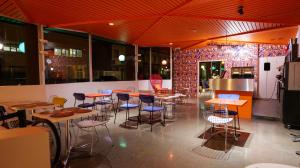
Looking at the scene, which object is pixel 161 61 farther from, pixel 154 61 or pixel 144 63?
pixel 144 63

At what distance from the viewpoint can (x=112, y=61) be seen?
8141 millimetres

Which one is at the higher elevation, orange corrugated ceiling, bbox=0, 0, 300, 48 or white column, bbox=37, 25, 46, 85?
orange corrugated ceiling, bbox=0, 0, 300, 48

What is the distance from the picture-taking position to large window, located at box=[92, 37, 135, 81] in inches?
291

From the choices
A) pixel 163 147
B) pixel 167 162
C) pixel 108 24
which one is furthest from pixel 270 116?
pixel 108 24

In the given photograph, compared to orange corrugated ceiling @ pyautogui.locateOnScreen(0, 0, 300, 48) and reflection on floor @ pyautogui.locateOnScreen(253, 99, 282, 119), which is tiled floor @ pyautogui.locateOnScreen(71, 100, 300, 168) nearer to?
reflection on floor @ pyautogui.locateOnScreen(253, 99, 282, 119)

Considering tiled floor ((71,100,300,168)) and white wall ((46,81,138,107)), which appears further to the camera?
white wall ((46,81,138,107))

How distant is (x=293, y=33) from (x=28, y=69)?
7961 millimetres

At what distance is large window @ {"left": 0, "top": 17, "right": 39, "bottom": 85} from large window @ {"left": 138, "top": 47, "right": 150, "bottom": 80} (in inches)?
191

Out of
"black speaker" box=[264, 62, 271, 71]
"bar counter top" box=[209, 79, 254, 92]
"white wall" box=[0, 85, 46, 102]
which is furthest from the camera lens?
"black speaker" box=[264, 62, 271, 71]

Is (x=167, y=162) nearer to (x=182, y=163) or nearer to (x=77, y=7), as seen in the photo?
(x=182, y=163)

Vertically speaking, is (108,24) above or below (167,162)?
above

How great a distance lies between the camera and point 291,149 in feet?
11.2

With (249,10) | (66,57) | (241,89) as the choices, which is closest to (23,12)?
(66,57)

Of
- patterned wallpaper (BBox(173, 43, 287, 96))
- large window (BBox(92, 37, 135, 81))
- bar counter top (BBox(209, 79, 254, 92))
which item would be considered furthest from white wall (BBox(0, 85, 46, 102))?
patterned wallpaper (BBox(173, 43, 287, 96))
